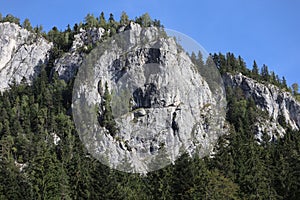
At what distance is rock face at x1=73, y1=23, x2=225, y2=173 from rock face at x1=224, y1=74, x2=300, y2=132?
18909 mm

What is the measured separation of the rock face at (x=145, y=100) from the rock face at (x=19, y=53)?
22018mm

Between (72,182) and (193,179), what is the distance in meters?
14.5

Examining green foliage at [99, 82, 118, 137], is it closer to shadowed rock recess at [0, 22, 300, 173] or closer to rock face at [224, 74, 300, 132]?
shadowed rock recess at [0, 22, 300, 173]

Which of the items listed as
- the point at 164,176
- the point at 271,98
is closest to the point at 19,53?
the point at 271,98

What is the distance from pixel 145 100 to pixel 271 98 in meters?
40.4

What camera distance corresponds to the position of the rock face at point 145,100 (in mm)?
97812

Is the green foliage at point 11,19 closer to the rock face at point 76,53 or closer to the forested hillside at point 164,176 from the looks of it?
the rock face at point 76,53

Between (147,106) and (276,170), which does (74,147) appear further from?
(276,170)

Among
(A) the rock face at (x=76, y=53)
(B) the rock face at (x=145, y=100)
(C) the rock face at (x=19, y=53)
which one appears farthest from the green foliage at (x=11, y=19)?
(B) the rock face at (x=145, y=100)

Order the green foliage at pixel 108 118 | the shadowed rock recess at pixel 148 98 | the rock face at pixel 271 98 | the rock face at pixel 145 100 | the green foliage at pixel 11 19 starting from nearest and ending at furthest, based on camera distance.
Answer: the shadowed rock recess at pixel 148 98
the rock face at pixel 145 100
the green foliage at pixel 108 118
the rock face at pixel 271 98
the green foliage at pixel 11 19

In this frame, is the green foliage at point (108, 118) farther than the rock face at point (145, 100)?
Yes

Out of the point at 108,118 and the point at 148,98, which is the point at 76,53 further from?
the point at 108,118

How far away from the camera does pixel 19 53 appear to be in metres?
142

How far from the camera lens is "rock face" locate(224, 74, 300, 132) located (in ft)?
420
